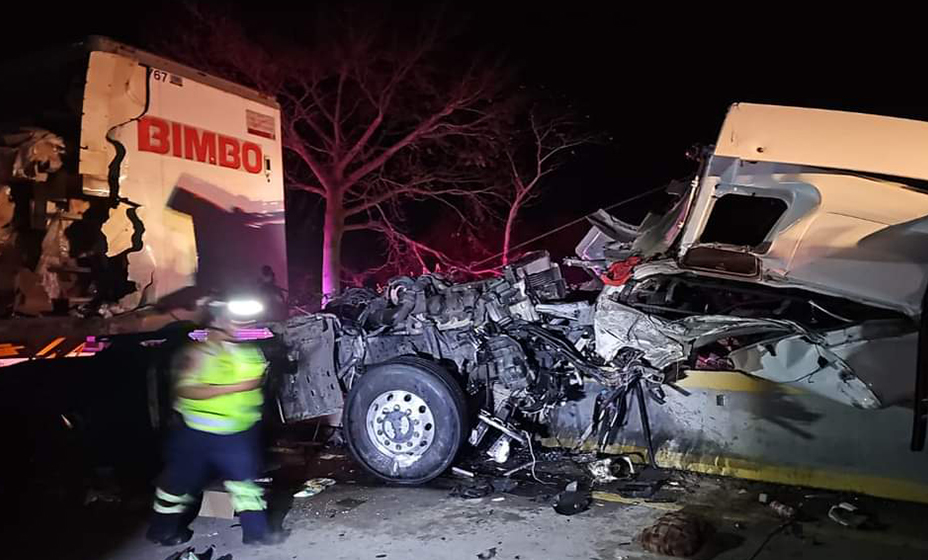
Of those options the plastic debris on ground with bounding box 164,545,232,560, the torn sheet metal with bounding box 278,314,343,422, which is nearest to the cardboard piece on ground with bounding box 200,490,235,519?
the plastic debris on ground with bounding box 164,545,232,560

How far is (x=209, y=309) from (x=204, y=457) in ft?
2.97

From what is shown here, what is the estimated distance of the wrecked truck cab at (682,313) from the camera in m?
4.53

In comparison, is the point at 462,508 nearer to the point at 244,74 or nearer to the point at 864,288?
the point at 864,288

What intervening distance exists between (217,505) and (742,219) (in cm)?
386

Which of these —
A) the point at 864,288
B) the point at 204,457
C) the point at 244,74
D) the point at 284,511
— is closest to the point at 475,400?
the point at 284,511

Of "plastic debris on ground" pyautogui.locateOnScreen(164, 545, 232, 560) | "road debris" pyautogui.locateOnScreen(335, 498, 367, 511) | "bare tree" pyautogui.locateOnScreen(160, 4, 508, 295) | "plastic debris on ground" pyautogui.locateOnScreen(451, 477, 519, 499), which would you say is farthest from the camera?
"bare tree" pyautogui.locateOnScreen(160, 4, 508, 295)

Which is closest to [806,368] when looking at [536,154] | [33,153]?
[33,153]

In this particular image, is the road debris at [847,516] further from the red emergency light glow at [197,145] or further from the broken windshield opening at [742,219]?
the red emergency light glow at [197,145]

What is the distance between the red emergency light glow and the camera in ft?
18.9

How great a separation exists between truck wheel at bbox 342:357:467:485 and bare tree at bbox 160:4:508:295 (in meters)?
10.9

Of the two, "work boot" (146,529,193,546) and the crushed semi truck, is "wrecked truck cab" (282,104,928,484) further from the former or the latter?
"work boot" (146,529,193,546)

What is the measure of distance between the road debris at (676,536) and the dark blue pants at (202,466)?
7.65 feet

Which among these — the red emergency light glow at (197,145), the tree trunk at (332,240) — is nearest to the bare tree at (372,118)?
the tree trunk at (332,240)

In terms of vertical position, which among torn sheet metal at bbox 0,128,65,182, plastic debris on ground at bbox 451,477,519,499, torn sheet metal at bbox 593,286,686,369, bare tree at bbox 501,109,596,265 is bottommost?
plastic debris on ground at bbox 451,477,519,499
